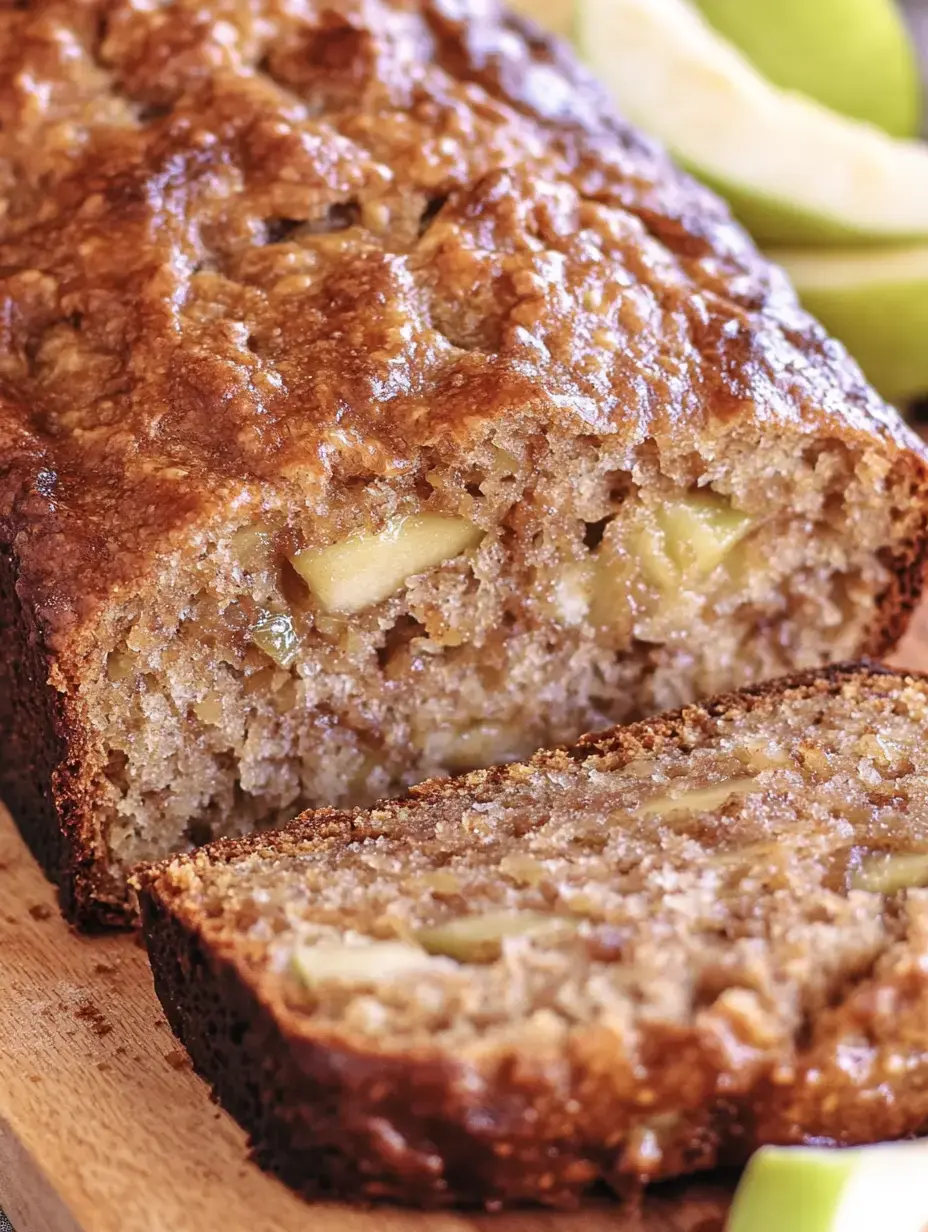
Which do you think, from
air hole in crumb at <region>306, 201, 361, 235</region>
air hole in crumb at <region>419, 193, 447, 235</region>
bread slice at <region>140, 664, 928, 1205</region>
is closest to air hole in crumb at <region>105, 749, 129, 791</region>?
bread slice at <region>140, 664, 928, 1205</region>

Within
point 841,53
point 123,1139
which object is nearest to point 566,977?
point 123,1139

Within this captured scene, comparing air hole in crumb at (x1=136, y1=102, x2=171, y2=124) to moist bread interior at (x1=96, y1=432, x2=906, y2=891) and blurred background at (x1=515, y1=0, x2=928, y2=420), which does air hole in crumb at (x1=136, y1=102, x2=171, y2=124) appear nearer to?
moist bread interior at (x1=96, y1=432, x2=906, y2=891)

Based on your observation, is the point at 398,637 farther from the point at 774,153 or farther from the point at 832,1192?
the point at 774,153

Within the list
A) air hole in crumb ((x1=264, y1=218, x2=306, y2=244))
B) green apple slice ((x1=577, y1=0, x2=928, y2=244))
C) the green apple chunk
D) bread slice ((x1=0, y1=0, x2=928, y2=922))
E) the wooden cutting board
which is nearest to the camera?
the wooden cutting board

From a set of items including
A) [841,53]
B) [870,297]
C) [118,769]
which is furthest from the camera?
[841,53]

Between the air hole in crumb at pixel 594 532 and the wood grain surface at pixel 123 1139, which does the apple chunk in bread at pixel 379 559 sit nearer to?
the air hole in crumb at pixel 594 532

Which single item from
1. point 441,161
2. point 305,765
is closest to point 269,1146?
point 305,765

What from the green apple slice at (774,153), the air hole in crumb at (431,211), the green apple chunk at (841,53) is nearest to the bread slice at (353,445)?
the air hole in crumb at (431,211)
